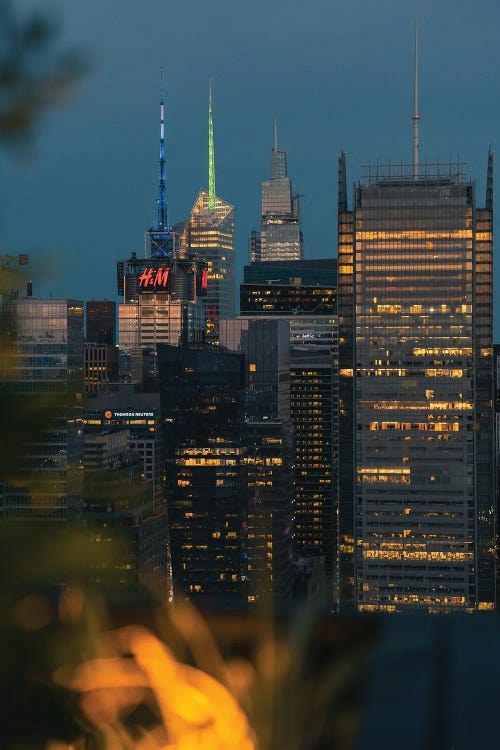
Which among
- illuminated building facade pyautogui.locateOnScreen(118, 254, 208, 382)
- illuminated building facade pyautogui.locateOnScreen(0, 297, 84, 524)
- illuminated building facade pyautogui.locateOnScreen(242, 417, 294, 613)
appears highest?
illuminated building facade pyautogui.locateOnScreen(118, 254, 208, 382)

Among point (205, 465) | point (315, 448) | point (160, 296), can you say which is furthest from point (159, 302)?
point (205, 465)

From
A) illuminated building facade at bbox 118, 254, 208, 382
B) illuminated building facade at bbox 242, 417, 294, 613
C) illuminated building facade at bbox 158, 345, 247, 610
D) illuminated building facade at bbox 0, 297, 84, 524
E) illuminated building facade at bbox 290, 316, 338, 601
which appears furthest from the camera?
illuminated building facade at bbox 118, 254, 208, 382

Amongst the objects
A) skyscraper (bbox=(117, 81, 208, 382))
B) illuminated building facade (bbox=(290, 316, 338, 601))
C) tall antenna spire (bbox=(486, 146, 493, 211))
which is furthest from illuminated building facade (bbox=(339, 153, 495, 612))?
skyscraper (bbox=(117, 81, 208, 382))

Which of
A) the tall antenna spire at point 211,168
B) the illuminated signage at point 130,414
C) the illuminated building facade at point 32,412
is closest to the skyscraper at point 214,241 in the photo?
the tall antenna spire at point 211,168

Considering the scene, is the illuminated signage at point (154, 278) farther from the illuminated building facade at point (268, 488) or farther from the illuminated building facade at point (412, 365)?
the illuminated building facade at point (412, 365)

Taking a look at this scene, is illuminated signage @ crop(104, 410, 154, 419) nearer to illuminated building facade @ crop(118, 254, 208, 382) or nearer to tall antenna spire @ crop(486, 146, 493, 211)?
tall antenna spire @ crop(486, 146, 493, 211)

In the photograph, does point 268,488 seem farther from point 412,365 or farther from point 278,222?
point 278,222
